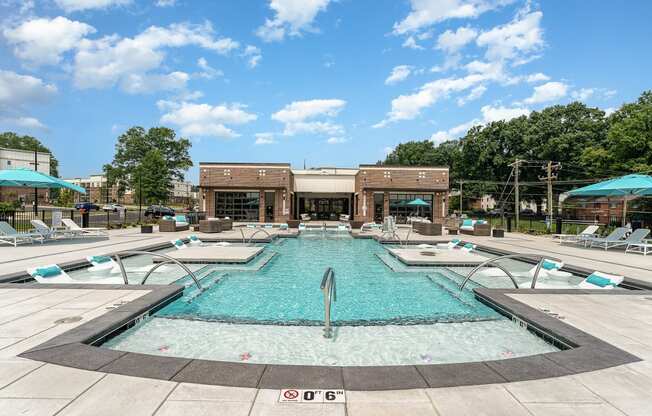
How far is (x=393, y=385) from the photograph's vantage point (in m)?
3.10

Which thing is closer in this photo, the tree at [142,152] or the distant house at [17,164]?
the distant house at [17,164]

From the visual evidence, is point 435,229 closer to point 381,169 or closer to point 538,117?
point 381,169

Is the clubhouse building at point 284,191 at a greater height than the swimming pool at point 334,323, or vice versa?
the clubhouse building at point 284,191

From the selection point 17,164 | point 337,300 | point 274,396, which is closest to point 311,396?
point 274,396

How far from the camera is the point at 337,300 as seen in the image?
750 centimetres

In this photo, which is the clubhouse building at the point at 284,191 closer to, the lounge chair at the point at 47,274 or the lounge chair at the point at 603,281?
the lounge chair at the point at 603,281

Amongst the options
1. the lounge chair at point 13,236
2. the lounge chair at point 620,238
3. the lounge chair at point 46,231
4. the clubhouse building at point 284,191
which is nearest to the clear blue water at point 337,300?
the lounge chair at point 13,236

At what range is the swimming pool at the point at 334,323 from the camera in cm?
455

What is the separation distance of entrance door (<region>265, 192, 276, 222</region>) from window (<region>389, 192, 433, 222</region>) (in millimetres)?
11000

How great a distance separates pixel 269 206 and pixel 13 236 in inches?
809

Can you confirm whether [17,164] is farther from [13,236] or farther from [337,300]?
[337,300]

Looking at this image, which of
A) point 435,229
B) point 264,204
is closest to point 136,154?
point 264,204

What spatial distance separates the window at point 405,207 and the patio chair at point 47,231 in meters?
24.4

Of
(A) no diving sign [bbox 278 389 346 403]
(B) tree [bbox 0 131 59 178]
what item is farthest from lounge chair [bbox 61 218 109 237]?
(B) tree [bbox 0 131 59 178]
